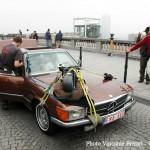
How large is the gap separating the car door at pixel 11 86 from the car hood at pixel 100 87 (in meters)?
0.51

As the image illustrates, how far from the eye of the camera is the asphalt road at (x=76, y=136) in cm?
361

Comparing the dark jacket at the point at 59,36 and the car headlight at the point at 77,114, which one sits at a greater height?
the dark jacket at the point at 59,36

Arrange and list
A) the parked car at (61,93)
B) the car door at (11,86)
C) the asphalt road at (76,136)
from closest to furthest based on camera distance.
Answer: the parked car at (61,93) → the asphalt road at (76,136) → the car door at (11,86)

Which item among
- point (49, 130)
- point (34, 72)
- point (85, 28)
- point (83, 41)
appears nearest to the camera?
point (49, 130)

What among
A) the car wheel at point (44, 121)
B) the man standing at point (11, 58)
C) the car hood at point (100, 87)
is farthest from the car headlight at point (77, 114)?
the man standing at point (11, 58)

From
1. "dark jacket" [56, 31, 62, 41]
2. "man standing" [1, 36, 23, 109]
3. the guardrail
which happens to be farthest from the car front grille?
"dark jacket" [56, 31, 62, 41]

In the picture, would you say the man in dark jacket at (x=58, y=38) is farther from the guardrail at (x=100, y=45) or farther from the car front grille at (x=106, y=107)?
the car front grille at (x=106, y=107)

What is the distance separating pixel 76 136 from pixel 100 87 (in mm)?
1062

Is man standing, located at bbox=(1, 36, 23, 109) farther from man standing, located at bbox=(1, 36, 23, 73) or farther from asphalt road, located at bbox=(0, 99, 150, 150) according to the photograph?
asphalt road, located at bbox=(0, 99, 150, 150)

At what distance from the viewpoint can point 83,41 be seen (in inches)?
713

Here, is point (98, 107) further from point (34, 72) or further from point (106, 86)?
point (34, 72)

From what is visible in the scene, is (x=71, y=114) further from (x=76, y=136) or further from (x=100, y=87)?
(x=100, y=87)

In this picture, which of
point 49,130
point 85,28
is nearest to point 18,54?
point 49,130

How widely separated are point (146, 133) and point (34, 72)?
8.77 feet
